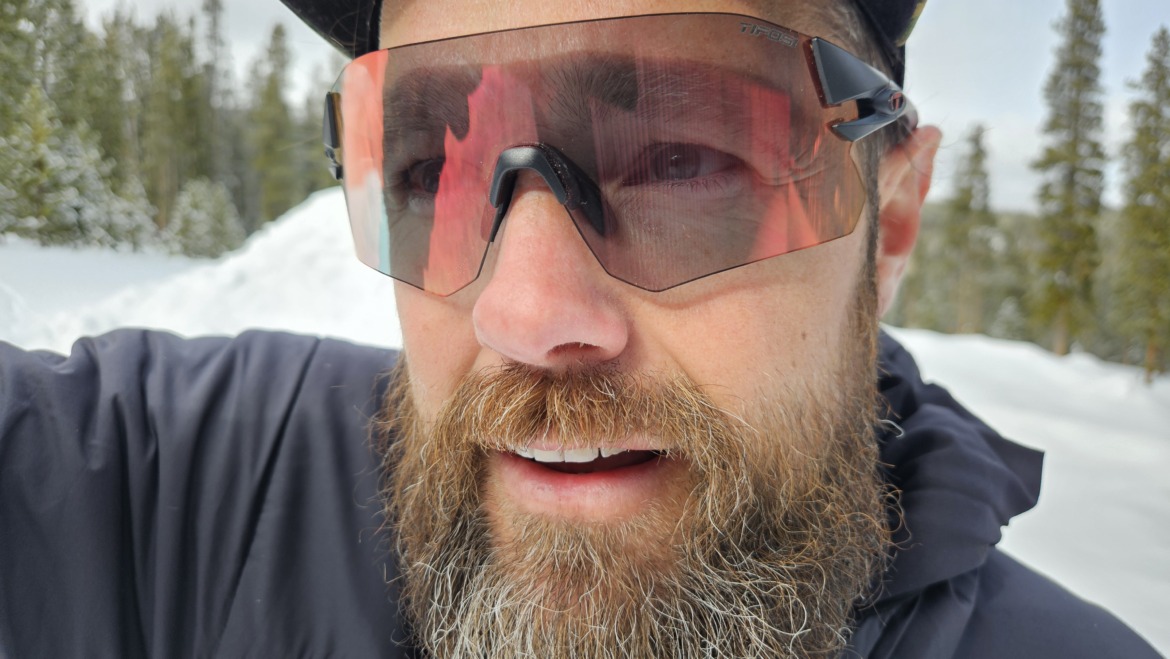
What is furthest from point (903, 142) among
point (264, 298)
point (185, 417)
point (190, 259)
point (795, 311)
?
point (264, 298)

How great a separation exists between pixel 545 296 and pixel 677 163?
1.01ft

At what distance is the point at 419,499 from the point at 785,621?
735mm

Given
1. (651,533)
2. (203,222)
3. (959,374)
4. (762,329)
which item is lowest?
(959,374)

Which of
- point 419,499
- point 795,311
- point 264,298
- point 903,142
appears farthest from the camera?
point 264,298

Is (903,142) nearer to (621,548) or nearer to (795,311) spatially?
(795,311)

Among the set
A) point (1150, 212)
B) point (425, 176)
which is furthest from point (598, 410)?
point (1150, 212)

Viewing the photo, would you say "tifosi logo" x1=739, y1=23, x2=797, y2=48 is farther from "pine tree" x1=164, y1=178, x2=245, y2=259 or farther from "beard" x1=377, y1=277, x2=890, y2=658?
"pine tree" x1=164, y1=178, x2=245, y2=259

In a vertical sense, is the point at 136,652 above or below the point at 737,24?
below

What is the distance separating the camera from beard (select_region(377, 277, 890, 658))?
96 centimetres

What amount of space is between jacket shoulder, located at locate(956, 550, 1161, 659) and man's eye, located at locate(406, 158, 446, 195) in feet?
4.97

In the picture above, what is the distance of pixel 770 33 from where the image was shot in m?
0.97

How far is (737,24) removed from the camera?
37.4 inches

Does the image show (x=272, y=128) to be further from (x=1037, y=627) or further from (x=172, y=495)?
(x=1037, y=627)

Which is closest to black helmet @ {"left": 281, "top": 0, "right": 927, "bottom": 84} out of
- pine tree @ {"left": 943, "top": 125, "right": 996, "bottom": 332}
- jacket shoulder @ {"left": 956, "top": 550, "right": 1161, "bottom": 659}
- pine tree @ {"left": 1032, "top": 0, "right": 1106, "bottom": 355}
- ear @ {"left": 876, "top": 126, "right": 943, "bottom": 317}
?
ear @ {"left": 876, "top": 126, "right": 943, "bottom": 317}
